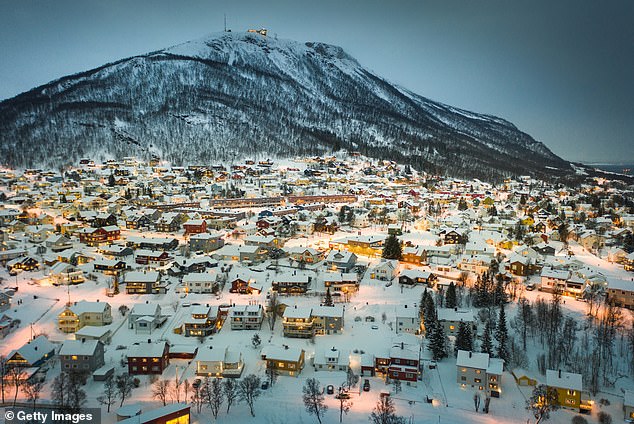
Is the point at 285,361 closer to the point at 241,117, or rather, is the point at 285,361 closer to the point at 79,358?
the point at 79,358

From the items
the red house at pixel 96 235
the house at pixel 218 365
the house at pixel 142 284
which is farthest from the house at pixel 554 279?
the red house at pixel 96 235

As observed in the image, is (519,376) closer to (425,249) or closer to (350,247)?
(425,249)

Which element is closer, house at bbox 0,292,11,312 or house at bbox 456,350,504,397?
house at bbox 456,350,504,397

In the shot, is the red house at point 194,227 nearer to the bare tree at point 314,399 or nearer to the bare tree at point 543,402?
the bare tree at point 314,399

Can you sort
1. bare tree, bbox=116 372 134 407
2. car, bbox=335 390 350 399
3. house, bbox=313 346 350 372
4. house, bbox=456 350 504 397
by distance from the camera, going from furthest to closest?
house, bbox=313 346 350 372
house, bbox=456 350 504 397
car, bbox=335 390 350 399
bare tree, bbox=116 372 134 407

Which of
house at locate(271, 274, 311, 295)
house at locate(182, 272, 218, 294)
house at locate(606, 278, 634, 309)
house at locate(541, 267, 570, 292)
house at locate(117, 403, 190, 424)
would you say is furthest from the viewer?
house at locate(541, 267, 570, 292)

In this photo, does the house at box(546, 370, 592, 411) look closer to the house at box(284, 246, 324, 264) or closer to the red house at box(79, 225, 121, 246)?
the house at box(284, 246, 324, 264)

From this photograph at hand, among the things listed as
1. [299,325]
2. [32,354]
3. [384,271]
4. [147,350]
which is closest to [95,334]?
[32,354]

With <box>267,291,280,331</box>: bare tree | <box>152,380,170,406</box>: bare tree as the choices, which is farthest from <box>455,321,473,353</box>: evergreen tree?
<box>152,380,170,406</box>: bare tree
